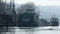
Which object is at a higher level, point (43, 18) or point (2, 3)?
point (2, 3)

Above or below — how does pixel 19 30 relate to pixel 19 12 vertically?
below

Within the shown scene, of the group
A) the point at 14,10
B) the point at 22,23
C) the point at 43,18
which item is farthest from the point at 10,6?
the point at 43,18

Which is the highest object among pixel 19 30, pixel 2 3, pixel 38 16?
pixel 2 3

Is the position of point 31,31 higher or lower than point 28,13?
lower

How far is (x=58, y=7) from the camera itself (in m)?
4.18

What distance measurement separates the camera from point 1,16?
4254mm

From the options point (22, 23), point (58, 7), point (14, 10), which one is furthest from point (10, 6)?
point (58, 7)

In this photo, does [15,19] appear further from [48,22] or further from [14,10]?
[48,22]

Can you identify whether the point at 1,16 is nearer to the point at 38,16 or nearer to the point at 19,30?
the point at 19,30

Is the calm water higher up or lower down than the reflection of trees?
lower down

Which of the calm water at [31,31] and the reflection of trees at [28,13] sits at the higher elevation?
the reflection of trees at [28,13]

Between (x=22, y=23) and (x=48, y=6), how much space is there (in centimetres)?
64

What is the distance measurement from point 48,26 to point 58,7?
44 centimetres

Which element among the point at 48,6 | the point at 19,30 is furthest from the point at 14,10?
the point at 48,6
